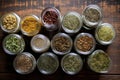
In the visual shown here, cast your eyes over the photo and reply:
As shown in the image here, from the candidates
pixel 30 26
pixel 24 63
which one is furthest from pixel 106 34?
pixel 24 63

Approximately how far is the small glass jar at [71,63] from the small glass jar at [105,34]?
267 mm

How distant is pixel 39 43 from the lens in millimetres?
2562

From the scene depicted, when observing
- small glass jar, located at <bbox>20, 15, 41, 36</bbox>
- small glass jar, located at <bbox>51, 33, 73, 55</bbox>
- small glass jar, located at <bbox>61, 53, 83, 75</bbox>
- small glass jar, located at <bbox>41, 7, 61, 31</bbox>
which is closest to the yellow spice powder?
small glass jar, located at <bbox>20, 15, 41, 36</bbox>

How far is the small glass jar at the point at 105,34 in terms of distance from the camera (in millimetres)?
2516

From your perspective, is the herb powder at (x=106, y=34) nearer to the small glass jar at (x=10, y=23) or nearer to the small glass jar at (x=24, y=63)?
the small glass jar at (x=24, y=63)

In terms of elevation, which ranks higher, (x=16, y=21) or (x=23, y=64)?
(x=16, y=21)

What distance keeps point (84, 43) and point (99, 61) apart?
8.7 inches

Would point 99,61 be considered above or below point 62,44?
below

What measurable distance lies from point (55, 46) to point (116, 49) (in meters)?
0.61

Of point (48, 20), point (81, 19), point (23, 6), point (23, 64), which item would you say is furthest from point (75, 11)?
point (23, 64)

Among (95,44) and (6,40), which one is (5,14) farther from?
(95,44)

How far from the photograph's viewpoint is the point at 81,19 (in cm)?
254

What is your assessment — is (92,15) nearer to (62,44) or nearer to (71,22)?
(71,22)

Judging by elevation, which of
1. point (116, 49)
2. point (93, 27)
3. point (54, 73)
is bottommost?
point (54, 73)
